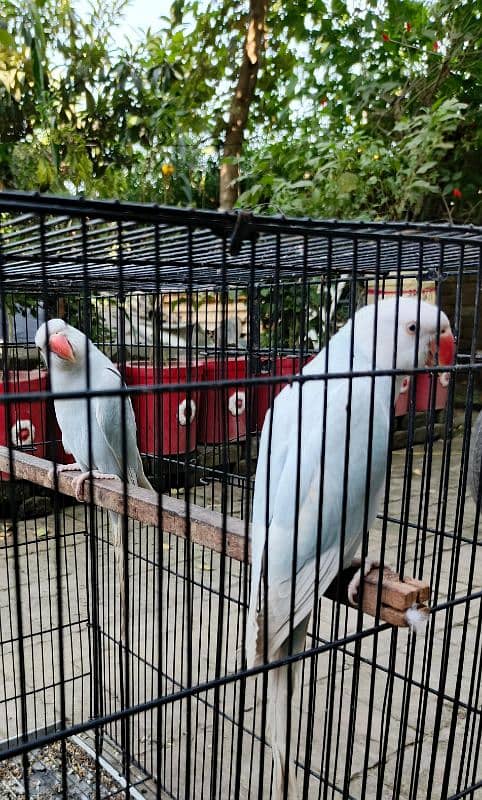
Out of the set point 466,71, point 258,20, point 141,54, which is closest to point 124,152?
point 141,54

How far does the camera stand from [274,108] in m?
4.15

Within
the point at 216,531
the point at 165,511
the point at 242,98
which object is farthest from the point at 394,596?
the point at 242,98

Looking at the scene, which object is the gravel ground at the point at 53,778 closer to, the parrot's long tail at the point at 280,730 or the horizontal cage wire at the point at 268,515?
the horizontal cage wire at the point at 268,515

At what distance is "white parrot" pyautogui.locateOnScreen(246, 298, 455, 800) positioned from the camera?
924mm

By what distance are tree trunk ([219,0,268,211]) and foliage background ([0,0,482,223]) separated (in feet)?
0.39

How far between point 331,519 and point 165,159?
3258 millimetres

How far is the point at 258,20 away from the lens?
344cm

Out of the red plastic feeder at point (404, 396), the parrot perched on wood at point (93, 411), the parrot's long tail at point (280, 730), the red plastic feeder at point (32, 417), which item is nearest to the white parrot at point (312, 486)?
the parrot's long tail at point (280, 730)

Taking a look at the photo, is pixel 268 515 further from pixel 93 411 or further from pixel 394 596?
pixel 93 411

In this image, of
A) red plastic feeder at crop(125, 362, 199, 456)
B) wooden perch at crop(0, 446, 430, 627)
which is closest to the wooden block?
wooden perch at crop(0, 446, 430, 627)

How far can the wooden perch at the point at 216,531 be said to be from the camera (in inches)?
35.9

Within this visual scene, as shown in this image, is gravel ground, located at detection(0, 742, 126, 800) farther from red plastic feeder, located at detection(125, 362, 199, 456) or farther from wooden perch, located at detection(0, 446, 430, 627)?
red plastic feeder, located at detection(125, 362, 199, 456)

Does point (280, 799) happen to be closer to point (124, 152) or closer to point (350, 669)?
point (350, 669)

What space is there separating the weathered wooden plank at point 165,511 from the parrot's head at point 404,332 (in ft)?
1.24
